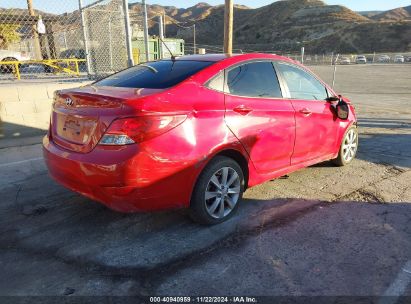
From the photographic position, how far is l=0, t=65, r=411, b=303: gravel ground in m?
2.88

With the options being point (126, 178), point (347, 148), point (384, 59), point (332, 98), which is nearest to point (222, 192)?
point (126, 178)

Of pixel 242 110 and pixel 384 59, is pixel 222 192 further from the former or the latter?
pixel 384 59

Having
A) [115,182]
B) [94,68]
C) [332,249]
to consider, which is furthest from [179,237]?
[94,68]

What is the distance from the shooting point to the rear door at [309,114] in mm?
4590

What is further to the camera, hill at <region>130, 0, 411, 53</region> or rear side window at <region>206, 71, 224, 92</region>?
hill at <region>130, 0, 411, 53</region>

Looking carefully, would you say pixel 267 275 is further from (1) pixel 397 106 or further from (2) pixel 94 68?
(1) pixel 397 106

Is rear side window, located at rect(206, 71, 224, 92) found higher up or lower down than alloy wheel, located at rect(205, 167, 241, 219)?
higher up

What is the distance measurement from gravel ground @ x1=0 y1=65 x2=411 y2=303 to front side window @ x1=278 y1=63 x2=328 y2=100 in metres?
1.15

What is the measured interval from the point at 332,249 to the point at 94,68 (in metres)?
8.82

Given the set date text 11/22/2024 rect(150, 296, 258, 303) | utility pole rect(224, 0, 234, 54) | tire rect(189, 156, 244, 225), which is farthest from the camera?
utility pole rect(224, 0, 234, 54)

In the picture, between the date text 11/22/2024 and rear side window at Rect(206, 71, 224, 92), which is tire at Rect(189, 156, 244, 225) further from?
the date text 11/22/2024

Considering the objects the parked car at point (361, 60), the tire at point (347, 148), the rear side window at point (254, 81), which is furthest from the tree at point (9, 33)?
the parked car at point (361, 60)

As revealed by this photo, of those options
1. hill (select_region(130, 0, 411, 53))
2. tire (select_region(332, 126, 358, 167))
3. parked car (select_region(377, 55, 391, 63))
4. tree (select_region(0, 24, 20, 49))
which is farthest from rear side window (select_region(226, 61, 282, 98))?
parked car (select_region(377, 55, 391, 63))

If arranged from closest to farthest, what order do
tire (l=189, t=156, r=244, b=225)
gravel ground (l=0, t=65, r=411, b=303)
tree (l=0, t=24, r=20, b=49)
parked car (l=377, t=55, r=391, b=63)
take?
gravel ground (l=0, t=65, r=411, b=303) → tire (l=189, t=156, r=244, b=225) → tree (l=0, t=24, r=20, b=49) → parked car (l=377, t=55, r=391, b=63)
